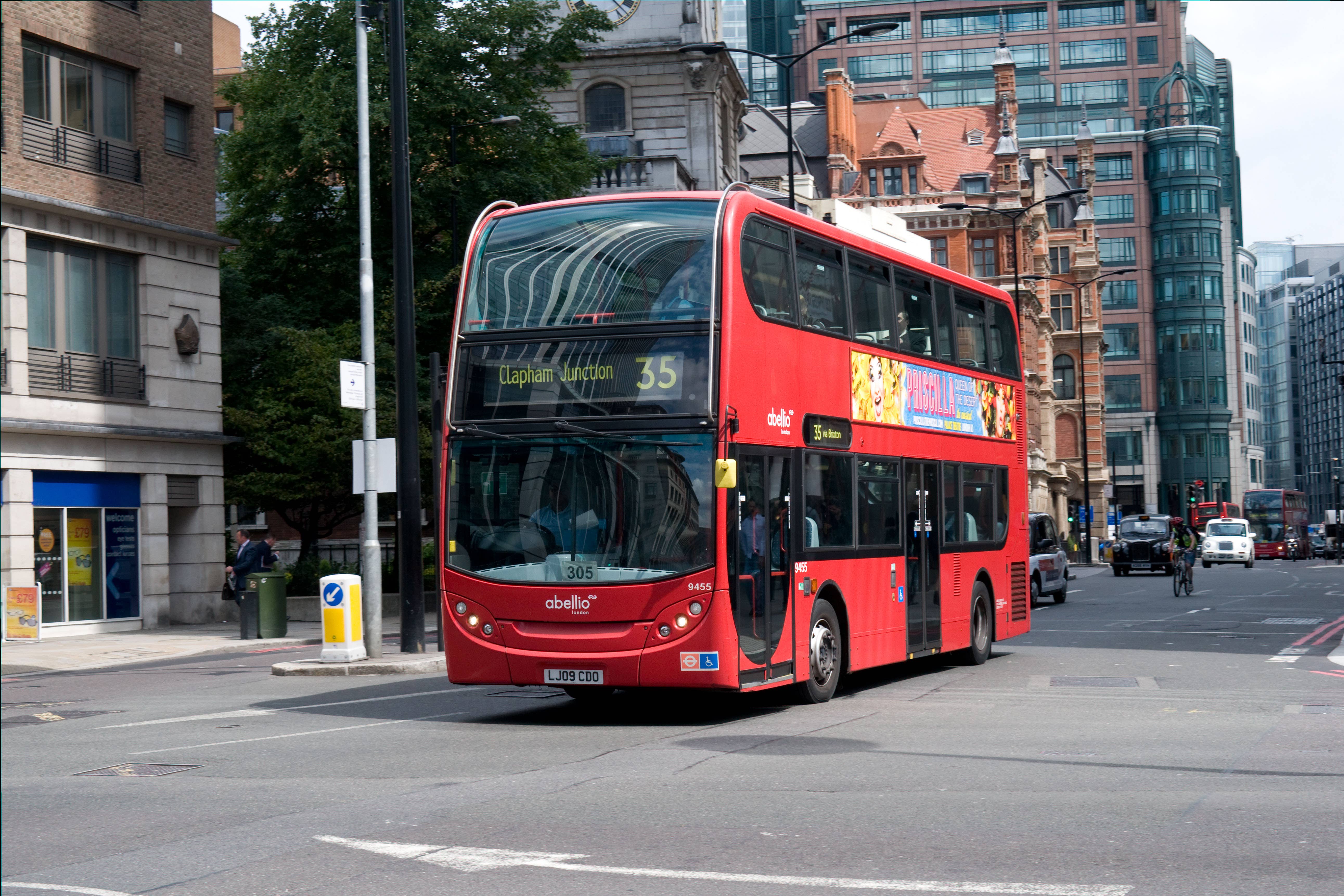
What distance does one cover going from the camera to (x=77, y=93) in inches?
1088

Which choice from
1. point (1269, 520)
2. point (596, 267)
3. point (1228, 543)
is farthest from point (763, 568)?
point (1269, 520)

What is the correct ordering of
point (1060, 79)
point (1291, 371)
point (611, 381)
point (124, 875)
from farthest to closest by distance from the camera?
point (1291, 371), point (1060, 79), point (611, 381), point (124, 875)

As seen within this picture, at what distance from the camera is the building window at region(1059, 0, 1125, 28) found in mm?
126062

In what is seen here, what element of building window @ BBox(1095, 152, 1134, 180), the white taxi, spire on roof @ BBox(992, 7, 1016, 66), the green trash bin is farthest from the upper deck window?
building window @ BBox(1095, 152, 1134, 180)

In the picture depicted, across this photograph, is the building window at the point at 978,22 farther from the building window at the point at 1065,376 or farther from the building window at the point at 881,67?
the building window at the point at 1065,376

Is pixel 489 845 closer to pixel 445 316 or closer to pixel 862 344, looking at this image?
pixel 862 344

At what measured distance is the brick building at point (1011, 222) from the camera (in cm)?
8588

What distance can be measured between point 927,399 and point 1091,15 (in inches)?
4689

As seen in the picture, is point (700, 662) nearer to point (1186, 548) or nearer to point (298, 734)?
point (298, 734)

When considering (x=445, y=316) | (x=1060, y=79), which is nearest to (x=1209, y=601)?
(x=445, y=316)

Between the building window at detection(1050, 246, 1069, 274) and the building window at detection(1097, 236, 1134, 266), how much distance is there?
15.7m

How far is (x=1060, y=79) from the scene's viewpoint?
12681 cm

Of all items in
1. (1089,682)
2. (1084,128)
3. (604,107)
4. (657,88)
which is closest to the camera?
(1089,682)

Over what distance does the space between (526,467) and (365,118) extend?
979cm
